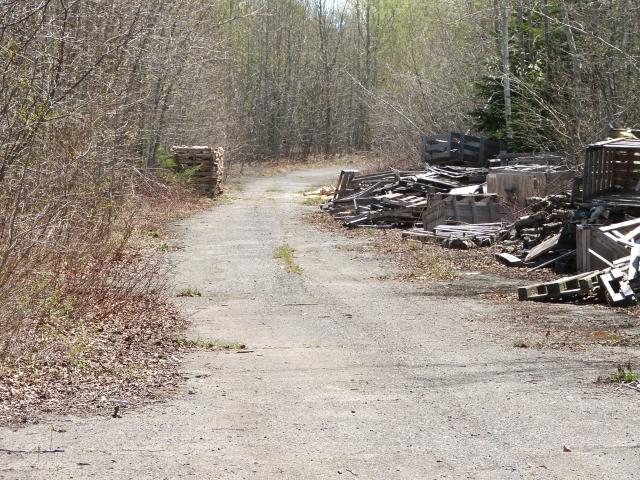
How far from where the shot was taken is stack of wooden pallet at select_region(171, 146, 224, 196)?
31.8 meters

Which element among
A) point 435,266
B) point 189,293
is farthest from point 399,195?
point 189,293

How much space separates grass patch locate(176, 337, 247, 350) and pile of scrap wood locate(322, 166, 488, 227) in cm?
1239

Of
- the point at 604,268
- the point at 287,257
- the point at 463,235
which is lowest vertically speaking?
the point at 287,257

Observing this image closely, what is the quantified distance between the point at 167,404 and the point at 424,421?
1924 millimetres

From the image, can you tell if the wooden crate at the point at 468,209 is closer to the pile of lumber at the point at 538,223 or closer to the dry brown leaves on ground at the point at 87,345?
the pile of lumber at the point at 538,223

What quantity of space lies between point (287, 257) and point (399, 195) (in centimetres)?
675

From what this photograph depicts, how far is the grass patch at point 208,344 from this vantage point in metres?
9.86

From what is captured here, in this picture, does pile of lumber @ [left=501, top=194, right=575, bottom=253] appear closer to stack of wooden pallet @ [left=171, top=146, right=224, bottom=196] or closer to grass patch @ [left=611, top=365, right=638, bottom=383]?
grass patch @ [left=611, top=365, right=638, bottom=383]

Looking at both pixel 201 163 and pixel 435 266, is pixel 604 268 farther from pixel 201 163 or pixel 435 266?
pixel 201 163

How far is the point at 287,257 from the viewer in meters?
18.7

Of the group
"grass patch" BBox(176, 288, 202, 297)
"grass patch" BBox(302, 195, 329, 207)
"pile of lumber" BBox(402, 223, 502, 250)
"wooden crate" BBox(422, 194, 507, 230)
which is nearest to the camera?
"grass patch" BBox(176, 288, 202, 297)

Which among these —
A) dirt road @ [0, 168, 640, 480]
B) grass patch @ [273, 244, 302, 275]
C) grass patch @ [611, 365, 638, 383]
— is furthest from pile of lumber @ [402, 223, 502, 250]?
grass patch @ [611, 365, 638, 383]

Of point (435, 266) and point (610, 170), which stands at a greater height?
point (610, 170)

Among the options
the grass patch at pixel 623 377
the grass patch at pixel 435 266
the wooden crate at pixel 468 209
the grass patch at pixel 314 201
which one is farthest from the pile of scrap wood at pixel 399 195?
the grass patch at pixel 623 377
